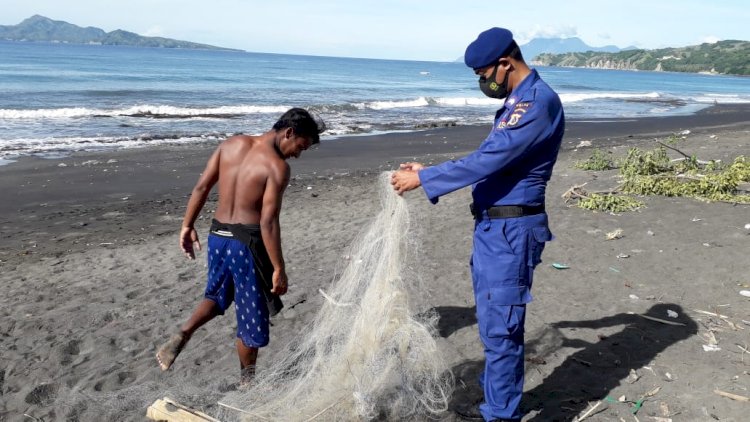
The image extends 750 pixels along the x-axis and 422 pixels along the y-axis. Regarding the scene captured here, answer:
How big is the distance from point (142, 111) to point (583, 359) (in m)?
24.7

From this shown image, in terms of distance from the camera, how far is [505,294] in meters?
3.31

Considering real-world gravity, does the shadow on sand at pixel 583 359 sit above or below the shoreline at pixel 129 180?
above

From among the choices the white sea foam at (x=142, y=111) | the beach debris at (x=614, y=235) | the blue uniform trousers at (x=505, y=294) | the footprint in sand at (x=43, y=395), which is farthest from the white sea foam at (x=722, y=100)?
the footprint in sand at (x=43, y=395)

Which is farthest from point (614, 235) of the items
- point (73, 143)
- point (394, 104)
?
point (394, 104)

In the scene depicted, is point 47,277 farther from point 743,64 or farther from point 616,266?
point 743,64

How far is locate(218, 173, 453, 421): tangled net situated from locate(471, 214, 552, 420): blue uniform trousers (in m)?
0.31

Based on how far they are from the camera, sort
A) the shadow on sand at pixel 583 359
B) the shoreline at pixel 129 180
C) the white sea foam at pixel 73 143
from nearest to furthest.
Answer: the shadow on sand at pixel 583 359 < the shoreline at pixel 129 180 < the white sea foam at pixel 73 143

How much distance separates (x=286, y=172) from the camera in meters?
3.71

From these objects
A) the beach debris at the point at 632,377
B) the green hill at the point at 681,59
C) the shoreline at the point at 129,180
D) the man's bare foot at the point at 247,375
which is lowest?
the shoreline at the point at 129,180

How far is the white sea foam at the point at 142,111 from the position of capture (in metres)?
23.0

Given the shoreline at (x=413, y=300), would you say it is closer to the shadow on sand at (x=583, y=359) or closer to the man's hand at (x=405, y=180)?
the shadow on sand at (x=583, y=359)

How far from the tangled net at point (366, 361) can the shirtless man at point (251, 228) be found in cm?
34

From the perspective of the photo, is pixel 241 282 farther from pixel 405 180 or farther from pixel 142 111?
pixel 142 111

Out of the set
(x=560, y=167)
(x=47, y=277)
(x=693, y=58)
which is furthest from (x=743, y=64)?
(x=47, y=277)
